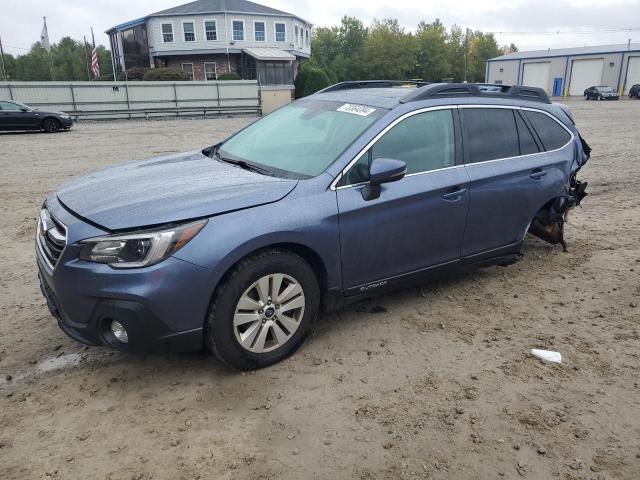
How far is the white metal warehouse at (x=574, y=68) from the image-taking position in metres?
62.1

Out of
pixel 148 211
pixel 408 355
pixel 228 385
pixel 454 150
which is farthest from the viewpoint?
pixel 454 150

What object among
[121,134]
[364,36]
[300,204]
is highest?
[364,36]

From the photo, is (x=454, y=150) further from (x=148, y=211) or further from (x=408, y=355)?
(x=148, y=211)

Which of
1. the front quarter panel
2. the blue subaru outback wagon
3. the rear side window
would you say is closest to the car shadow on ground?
the blue subaru outback wagon

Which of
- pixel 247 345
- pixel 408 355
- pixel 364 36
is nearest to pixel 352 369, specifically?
pixel 408 355

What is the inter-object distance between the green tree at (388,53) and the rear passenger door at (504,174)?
227 feet

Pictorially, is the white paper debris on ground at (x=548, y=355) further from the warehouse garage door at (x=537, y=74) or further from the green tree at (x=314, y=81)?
the warehouse garage door at (x=537, y=74)

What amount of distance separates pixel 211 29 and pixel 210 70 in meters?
3.46

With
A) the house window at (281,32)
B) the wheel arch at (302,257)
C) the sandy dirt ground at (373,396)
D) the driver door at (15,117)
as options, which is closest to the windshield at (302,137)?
the wheel arch at (302,257)

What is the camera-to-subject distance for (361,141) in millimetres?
3797

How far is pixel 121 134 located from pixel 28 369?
18.9 meters

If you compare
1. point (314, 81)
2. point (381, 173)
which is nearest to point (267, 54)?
point (314, 81)

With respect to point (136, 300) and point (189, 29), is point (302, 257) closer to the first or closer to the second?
point (136, 300)

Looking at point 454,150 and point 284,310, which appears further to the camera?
point 454,150
